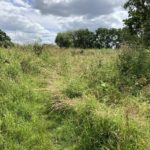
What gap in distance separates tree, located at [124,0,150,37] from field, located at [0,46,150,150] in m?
4.89

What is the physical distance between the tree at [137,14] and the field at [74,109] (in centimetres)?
489

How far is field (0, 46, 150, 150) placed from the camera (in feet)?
16.6

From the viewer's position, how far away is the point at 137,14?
51.8ft

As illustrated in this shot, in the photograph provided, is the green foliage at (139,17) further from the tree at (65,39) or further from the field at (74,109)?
the tree at (65,39)

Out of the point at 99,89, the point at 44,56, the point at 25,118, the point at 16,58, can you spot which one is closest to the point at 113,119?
the point at 25,118

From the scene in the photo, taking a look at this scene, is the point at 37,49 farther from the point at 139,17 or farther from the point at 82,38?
the point at 82,38

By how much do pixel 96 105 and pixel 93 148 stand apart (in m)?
1.06

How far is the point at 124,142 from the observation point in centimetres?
469

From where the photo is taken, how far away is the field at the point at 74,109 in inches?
199

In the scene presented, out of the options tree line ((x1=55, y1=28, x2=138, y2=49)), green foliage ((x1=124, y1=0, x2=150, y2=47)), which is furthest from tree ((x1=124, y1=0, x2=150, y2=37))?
tree line ((x1=55, y1=28, x2=138, y2=49))

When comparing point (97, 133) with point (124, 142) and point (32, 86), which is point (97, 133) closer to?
point (124, 142)

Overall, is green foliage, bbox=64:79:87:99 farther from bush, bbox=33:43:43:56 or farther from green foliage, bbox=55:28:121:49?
green foliage, bbox=55:28:121:49

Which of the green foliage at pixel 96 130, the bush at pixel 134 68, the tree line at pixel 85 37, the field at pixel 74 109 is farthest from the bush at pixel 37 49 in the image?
the tree line at pixel 85 37

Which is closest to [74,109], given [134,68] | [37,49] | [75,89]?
[75,89]
